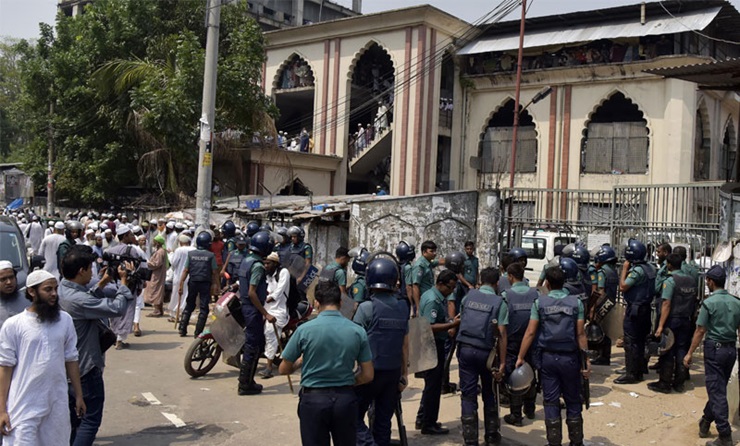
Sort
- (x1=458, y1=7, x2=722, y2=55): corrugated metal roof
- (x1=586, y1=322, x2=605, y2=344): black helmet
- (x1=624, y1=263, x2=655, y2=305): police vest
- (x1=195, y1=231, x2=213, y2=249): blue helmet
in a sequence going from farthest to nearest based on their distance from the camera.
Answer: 1. (x1=458, y1=7, x2=722, y2=55): corrugated metal roof
2. (x1=195, y1=231, x2=213, y2=249): blue helmet
3. (x1=586, y1=322, x2=605, y2=344): black helmet
4. (x1=624, y1=263, x2=655, y2=305): police vest

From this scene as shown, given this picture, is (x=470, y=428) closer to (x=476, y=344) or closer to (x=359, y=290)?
(x=476, y=344)

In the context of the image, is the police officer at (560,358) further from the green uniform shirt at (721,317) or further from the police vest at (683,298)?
the police vest at (683,298)

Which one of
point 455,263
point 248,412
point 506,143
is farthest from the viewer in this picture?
point 506,143

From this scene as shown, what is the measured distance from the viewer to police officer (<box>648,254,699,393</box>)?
27.3ft

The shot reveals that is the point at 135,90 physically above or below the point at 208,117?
above

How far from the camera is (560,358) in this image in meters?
6.02

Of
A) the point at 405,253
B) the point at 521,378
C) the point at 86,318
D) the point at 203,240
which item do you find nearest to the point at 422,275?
the point at 405,253

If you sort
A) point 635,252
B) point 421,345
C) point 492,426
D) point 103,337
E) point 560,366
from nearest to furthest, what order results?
point 103,337 < point 560,366 < point 421,345 < point 492,426 < point 635,252

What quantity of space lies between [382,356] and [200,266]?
5400 mm

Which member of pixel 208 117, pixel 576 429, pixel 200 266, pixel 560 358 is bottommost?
pixel 576 429

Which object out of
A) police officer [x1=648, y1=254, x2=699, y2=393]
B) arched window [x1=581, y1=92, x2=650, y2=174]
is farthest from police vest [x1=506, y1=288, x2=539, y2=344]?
arched window [x1=581, y1=92, x2=650, y2=174]

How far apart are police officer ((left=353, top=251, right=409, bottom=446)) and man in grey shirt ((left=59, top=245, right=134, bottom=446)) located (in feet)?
6.26

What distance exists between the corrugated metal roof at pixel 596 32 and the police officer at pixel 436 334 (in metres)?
18.4

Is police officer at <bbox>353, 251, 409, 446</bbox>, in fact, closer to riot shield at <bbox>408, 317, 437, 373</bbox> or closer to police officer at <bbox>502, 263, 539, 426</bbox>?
riot shield at <bbox>408, 317, 437, 373</bbox>
